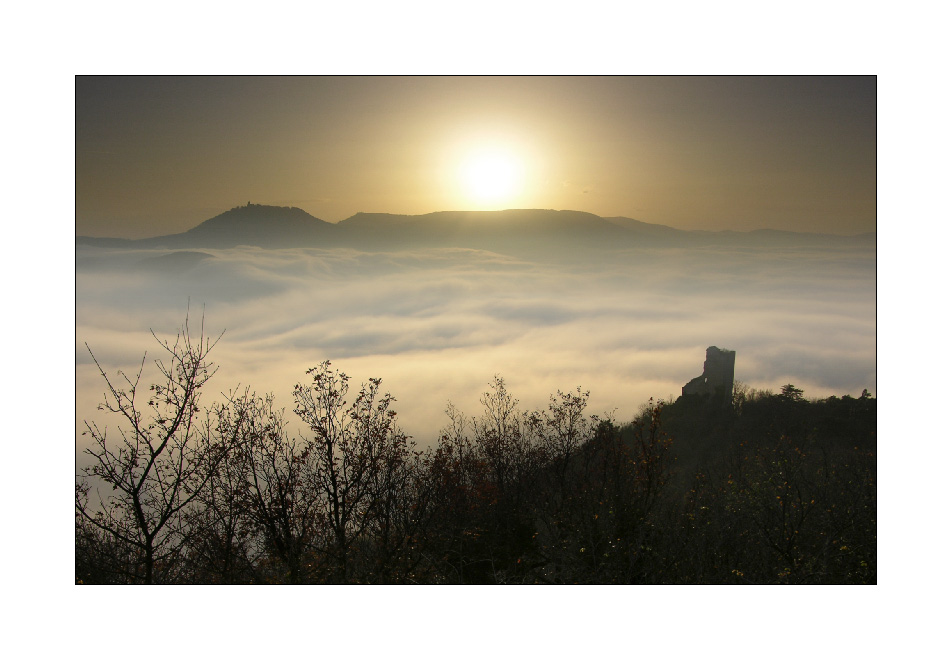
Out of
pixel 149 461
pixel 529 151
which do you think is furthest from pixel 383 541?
pixel 529 151

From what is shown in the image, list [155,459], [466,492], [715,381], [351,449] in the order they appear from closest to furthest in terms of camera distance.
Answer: [155,459] → [351,449] → [715,381] → [466,492]

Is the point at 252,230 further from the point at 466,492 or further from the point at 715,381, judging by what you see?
the point at 715,381

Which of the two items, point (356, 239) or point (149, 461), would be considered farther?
point (356, 239)

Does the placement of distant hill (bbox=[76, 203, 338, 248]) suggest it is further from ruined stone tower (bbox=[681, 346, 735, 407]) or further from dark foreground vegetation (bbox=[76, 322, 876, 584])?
ruined stone tower (bbox=[681, 346, 735, 407])

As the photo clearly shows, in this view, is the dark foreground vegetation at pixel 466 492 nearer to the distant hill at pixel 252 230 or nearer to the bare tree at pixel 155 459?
the bare tree at pixel 155 459

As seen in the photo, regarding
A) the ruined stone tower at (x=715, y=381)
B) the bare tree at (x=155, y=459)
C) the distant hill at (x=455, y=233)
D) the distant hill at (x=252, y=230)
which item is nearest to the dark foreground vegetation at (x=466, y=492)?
the bare tree at (x=155, y=459)

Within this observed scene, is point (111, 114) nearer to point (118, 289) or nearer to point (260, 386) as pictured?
point (118, 289)

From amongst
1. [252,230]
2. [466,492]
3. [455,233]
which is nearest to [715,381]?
[466,492]
